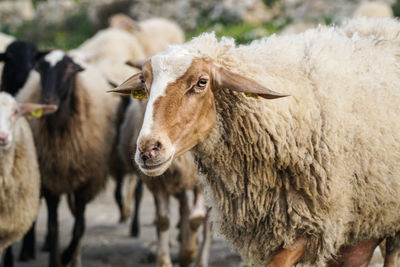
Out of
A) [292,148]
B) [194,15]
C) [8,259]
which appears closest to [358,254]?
[292,148]

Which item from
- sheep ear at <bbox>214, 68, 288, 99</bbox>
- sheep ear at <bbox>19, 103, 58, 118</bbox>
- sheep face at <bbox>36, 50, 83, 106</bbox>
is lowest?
sheep ear at <bbox>214, 68, 288, 99</bbox>

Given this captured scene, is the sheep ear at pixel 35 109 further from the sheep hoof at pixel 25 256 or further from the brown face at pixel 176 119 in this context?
the brown face at pixel 176 119

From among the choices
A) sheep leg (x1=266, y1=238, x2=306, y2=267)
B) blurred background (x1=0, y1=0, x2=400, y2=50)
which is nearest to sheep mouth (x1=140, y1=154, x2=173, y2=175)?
Answer: sheep leg (x1=266, y1=238, x2=306, y2=267)

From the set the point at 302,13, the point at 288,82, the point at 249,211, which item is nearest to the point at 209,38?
the point at 288,82

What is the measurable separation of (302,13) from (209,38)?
1353 cm

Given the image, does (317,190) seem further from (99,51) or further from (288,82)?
(99,51)

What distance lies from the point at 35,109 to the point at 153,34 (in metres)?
6.07

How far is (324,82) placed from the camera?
135 inches

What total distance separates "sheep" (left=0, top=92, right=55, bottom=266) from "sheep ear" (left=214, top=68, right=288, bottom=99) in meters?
2.58

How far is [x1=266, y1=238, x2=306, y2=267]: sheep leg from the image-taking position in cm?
327

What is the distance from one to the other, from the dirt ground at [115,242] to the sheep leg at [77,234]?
0.87 feet

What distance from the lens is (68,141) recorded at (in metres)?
6.21

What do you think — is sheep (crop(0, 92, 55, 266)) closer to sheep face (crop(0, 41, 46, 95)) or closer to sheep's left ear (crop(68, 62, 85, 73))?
sheep's left ear (crop(68, 62, 85, 73))

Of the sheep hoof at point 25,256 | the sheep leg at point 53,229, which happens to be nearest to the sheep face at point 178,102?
the sheep leg at point 53,229
